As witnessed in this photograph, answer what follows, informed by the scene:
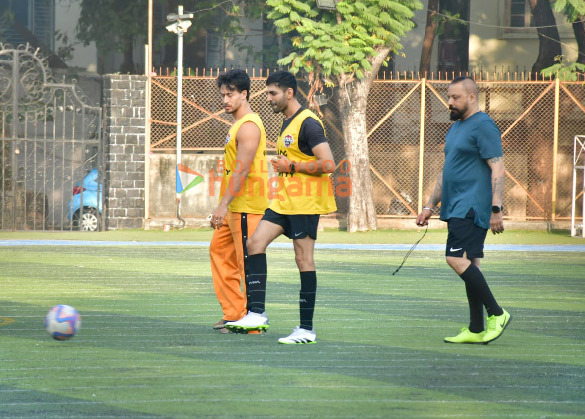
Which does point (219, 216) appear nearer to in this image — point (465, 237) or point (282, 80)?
point (282, 80)

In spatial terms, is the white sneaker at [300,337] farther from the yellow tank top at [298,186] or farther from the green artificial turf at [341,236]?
the green artificial turf at [341,236]

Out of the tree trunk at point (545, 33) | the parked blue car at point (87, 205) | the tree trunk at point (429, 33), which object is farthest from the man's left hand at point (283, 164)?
the tree trunk at point (429, 33)

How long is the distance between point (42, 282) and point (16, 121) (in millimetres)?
8904

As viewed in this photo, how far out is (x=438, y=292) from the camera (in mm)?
11461

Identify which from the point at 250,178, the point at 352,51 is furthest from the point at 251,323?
the point at 352,51

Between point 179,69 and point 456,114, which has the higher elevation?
point 179,69

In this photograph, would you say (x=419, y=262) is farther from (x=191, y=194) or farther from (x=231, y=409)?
(x=231, y=409)

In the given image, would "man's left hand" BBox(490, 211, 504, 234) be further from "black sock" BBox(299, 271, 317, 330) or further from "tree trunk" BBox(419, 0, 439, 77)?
"tree trunk" BBox(419, 0, 439, 77)

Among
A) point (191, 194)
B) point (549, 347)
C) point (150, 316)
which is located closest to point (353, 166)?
point (191, 194)

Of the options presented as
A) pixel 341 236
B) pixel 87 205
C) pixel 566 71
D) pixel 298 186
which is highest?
pixel 566 71

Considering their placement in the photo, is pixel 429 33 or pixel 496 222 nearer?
pixel 496 222

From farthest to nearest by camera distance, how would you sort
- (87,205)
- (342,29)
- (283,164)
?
(87,205) < (342,29) < (283,164)

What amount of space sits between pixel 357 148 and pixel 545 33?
651cm

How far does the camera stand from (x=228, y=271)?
8.21 metres
